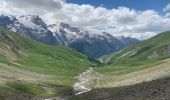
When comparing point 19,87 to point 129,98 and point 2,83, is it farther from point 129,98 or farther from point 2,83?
point 129,98

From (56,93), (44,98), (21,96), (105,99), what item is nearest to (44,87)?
(56,93)

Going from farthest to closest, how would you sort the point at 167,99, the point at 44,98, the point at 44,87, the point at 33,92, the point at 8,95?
1. the point at 44,87
2. the point at 33,92
3. the point at 44,98
4. the point at 8,95
5. the point at 167,99

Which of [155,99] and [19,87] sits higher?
[19,87]

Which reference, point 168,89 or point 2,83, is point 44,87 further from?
point 168,89

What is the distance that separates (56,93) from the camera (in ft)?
474

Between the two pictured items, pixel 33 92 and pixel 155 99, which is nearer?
pixel 155 99

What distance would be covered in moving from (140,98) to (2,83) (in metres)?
68.9

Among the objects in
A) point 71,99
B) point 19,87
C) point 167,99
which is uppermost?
point 19,87

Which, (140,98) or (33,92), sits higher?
(33,92)

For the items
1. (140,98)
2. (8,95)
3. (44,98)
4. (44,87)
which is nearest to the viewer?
(140,98)

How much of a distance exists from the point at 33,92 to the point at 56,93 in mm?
9664

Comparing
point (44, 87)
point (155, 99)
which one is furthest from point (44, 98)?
point (155, 99)

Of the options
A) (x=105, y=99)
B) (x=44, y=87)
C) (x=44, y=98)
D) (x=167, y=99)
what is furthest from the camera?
(x=44, y=87)

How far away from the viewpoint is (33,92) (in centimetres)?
13812
